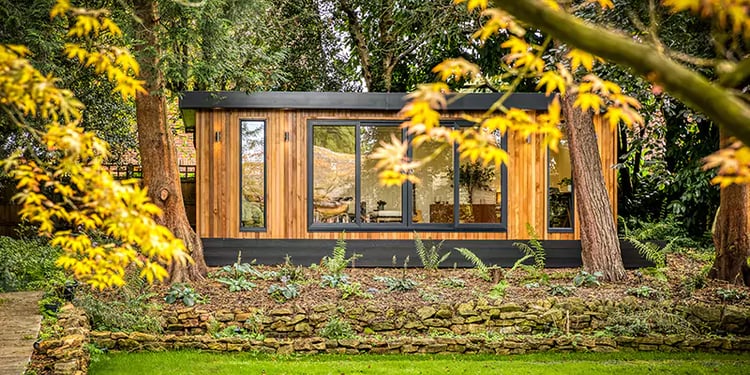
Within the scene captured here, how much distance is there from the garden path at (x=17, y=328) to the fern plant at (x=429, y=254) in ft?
15.9

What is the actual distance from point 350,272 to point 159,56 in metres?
3.97

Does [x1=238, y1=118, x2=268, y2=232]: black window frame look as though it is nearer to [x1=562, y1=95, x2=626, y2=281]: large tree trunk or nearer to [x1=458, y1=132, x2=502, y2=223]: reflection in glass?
[x1=458, y1=132, x2=502, y2=223]: reflection in glass

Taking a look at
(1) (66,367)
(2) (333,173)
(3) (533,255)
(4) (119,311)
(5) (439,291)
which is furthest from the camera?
(2) (333,173)

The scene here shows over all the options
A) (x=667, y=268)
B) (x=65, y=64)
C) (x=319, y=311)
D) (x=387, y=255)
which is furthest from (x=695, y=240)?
(x=65, y=64)

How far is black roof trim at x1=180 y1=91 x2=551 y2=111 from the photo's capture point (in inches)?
368

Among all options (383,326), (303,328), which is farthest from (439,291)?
(303,328)

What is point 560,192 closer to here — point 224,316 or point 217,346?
point 224,316

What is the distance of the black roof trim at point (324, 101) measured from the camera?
9.34 metres

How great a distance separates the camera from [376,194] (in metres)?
10.0

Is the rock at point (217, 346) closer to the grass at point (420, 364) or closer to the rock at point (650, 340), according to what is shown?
the grass at point (420, 364)

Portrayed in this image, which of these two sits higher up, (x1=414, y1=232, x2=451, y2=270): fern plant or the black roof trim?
the black roof trim

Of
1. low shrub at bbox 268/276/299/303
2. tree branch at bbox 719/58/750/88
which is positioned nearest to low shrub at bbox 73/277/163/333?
low shrub at bbox 268/276/299/303

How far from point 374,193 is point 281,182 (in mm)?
1455

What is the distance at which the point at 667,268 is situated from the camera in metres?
9.58
